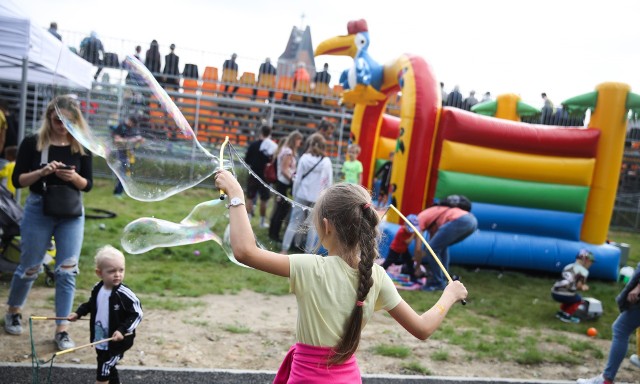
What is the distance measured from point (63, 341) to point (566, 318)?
17.7ft

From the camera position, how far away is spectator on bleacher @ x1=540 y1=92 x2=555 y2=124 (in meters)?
17.5

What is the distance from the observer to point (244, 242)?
2029 millimetres

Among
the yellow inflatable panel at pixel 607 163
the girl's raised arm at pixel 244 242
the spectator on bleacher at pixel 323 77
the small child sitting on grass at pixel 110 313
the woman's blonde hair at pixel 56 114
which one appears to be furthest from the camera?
the spectator on bleacher at pixel 323 77

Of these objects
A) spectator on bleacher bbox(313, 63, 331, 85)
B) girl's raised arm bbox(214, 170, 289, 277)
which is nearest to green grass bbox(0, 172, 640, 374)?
girl's raised arm bbox(214, 170, 289, 277)

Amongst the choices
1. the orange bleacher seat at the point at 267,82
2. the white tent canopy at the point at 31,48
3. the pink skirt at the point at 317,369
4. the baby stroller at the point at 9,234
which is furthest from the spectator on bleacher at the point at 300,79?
the pink skirt at the point at 317,369

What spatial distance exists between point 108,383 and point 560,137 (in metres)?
7.74

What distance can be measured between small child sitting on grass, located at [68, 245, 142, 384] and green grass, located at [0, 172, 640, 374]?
1.76 m

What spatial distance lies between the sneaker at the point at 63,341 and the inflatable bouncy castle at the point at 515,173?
5.06 meters

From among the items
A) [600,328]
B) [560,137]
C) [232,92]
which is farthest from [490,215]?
[232,92]

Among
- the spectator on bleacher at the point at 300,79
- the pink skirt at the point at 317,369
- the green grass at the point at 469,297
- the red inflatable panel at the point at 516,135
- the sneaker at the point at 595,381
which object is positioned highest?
the spectator on bleacher at the point at 300,79

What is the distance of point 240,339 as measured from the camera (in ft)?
16.2

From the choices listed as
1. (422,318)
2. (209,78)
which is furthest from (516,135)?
(209,78)

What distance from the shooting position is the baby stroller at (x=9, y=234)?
558 centimetres

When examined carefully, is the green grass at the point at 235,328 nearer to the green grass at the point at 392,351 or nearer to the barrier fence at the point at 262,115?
the green grass at the point at 392,351
